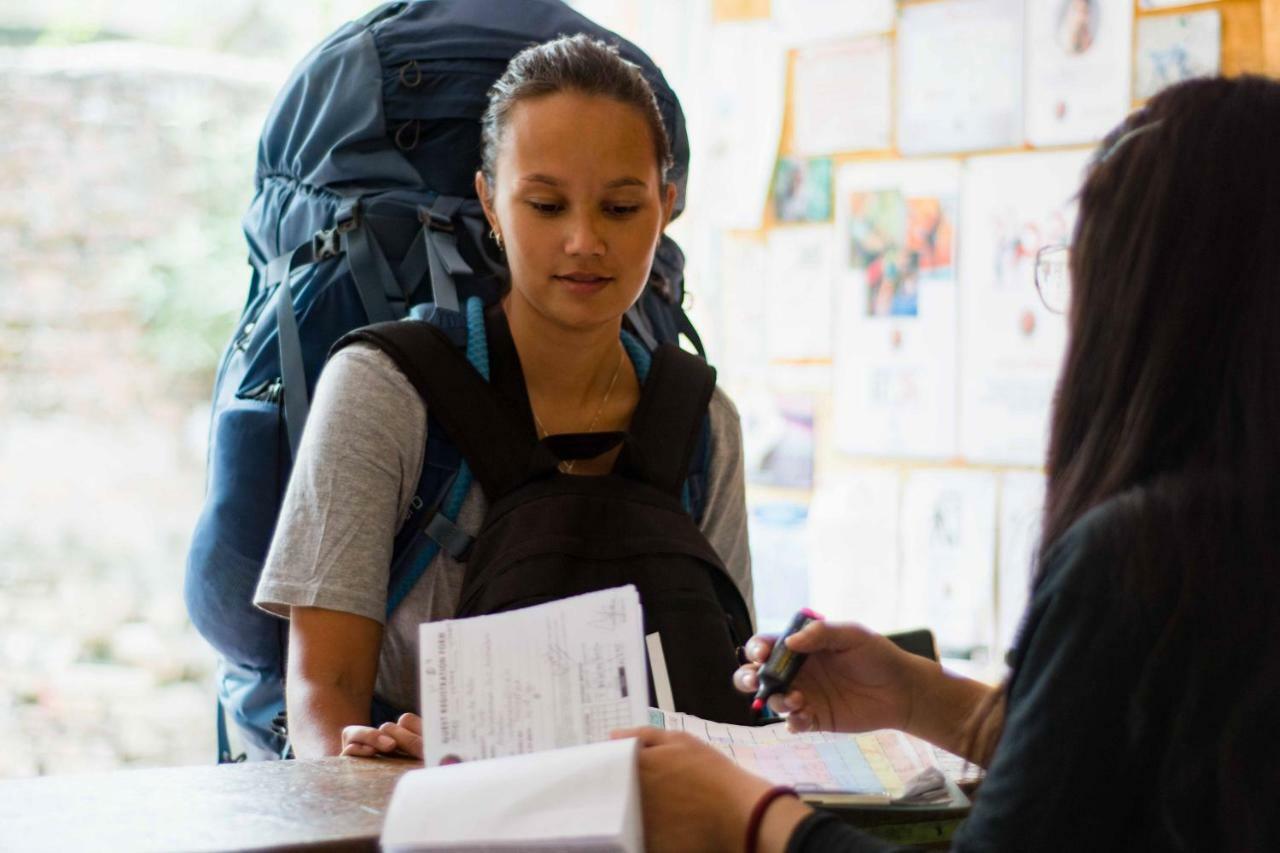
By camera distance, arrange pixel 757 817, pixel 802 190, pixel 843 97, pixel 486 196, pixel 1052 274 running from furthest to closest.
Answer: pixel 802 190, pixel 843 97, pixel 486 196, pixel 1052 274, pixel 757 817

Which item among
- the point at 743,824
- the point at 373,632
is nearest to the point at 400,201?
the point at 373,632

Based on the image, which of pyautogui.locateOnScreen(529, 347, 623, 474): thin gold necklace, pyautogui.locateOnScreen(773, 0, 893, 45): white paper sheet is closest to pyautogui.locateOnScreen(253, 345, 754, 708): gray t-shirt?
pyautogui.locateOnScreen(529, 347, 623, 474): thin gold necklace

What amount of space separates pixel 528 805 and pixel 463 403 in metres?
0.77

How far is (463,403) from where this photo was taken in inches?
66.7

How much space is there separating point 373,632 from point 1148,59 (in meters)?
1.92

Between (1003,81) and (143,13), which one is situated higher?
(143,13)

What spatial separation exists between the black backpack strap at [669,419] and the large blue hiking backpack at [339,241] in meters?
0.09

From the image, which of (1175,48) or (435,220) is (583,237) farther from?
(1175,48)

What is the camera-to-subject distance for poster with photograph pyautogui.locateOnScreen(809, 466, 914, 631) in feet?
10.2

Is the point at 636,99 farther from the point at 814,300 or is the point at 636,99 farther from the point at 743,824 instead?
the point at 814,300

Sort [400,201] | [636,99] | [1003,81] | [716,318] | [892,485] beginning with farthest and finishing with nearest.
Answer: [716,318], [892,485], [1003,81], [400,201], [636,99]

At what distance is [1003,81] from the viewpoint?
2.87m

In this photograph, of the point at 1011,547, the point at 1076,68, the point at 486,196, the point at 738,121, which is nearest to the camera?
the point at 486,196

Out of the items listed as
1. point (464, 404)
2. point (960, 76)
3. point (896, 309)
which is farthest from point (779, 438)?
point (464, 404)
